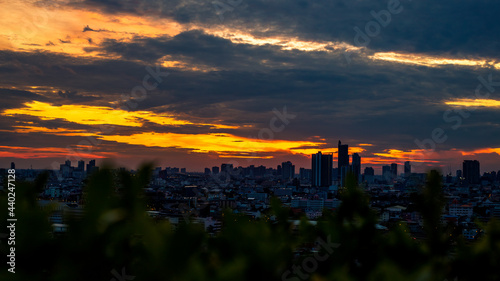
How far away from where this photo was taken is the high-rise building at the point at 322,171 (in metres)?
145

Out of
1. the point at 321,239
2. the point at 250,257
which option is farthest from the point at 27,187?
the point at 321,239

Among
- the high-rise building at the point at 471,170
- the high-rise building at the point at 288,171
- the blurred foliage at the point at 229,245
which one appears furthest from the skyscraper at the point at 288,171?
the blurred foliage at the point at 229,245

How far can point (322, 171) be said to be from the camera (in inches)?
5787

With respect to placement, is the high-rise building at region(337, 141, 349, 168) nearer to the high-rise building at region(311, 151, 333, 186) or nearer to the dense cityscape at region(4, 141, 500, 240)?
the dense cityscape at region(4, 141, 500, 240)

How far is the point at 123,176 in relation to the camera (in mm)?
2562

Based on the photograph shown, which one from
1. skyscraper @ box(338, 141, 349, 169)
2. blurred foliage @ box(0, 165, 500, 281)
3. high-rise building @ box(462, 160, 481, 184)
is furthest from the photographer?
high-rise building @ box(462, 160, 481, 184)

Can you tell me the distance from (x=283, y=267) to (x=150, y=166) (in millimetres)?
946

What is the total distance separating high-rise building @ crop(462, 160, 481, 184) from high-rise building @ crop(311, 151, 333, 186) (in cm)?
4215

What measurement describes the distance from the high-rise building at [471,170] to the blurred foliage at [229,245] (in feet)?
378

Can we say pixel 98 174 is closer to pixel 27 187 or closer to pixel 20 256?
pixel 20 256

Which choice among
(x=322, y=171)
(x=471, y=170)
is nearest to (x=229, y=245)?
(x=471, y=170)

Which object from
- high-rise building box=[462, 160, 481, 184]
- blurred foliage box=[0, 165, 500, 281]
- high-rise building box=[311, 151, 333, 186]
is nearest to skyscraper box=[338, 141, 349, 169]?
high-rise building box=[462, 160, 481, 184]

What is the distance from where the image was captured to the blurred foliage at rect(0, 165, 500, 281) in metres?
1.93

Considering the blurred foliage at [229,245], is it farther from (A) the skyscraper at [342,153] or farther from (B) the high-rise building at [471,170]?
(B) the high-rise building at [471,170]
